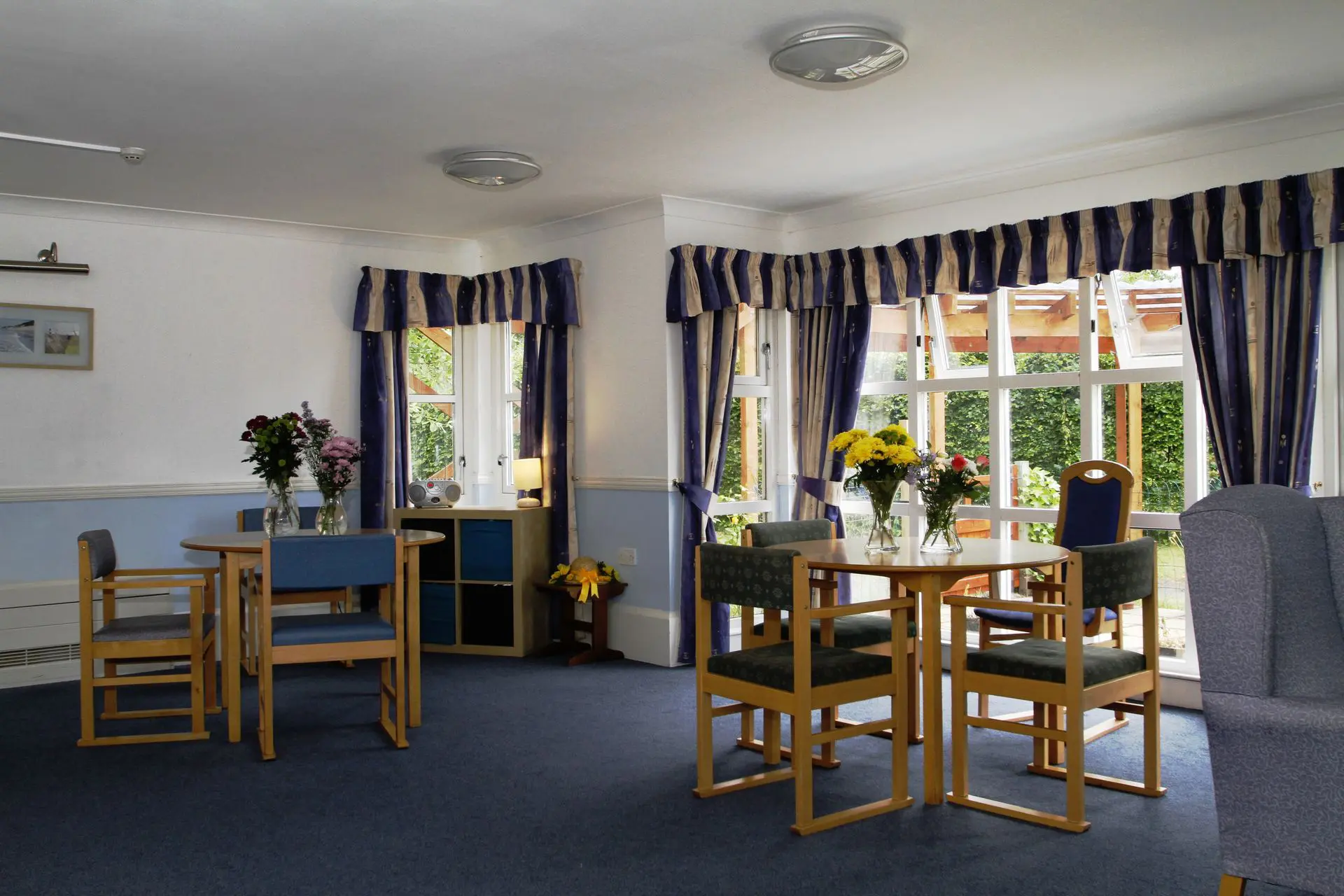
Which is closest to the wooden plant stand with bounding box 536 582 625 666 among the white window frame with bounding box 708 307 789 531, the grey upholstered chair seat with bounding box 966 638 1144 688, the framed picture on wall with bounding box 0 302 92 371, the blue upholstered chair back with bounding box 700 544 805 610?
the white window frame with bounding box 708 307 789 531

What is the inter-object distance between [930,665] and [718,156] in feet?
8.91

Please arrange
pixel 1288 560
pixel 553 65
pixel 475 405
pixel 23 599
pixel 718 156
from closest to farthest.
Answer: pixel 1288 560 → pixel 553 65 → pixel 718 156 → pixel 23 599 → pixel 475 405

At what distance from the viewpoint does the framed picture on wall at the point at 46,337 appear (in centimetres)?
583

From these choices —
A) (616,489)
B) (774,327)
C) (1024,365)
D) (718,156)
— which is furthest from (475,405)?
(1024,365)

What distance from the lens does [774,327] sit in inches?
255

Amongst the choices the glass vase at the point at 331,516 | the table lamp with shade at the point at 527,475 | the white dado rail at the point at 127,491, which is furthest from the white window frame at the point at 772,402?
the white dado rail at the point at 127,491

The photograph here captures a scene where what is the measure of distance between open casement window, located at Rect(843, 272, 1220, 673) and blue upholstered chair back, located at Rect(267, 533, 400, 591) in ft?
9.63

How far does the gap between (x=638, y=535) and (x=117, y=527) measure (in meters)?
2.94

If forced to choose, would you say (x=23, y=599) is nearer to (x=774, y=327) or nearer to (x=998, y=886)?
(x=774, y=327)

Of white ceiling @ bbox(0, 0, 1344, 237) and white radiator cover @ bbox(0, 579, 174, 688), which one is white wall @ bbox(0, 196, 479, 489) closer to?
white ceiling @ bbox(0, 0, 1344, 237)

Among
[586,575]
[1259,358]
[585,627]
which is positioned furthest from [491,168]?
[1259,358]

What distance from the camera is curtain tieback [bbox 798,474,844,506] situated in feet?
20.1

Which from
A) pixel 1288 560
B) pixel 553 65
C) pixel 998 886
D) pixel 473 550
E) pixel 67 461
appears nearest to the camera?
pixel 1288 560

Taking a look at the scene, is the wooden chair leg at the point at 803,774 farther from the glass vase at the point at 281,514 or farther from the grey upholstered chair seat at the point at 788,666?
the glass vase at the point at 281,514
